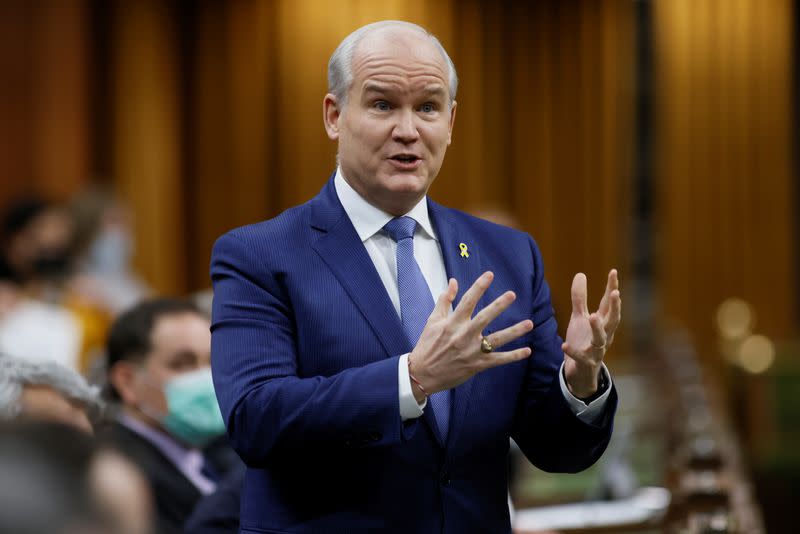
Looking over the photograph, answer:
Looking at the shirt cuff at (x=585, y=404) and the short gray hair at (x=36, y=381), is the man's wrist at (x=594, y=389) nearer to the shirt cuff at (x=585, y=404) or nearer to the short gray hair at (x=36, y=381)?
the shirt cuff at (x=585, y=404)

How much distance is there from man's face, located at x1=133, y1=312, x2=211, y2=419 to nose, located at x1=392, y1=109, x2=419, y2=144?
1.82 m

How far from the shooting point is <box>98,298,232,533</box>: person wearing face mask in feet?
12.1

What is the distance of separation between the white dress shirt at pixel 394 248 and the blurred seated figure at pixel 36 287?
259 centimetres

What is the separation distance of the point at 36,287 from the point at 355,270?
14.6 ft

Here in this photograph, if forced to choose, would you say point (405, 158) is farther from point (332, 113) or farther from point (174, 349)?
point (174, 349)

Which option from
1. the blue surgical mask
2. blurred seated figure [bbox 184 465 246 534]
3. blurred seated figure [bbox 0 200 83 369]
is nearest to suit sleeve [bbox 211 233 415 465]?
blurred seated figure [bbox 184 465 246 534]

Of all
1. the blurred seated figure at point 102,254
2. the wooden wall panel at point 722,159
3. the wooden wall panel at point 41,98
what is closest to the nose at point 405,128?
the blurred seated figure at point 102,254

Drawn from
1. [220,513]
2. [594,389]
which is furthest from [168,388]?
[594,389]

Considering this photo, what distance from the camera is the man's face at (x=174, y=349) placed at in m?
3.88

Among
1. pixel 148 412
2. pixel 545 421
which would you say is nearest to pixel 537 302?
pixel 545 421

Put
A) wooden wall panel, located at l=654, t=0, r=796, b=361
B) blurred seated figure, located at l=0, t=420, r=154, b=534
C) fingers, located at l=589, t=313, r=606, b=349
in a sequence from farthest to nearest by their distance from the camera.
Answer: wooden wall panel, located at l=654, t=0, r=796, b=361
fingers, located at l=589, t=313, r=606, b=349
blurred seated figure, located at l=0, t=420, r=154, b=534

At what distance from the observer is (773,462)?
11.2 meters

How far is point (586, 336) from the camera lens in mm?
2148

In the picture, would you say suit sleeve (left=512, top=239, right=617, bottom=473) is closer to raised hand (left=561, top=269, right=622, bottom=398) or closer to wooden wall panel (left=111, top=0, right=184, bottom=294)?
raised hand (left=561, top=269, right=622, bottom=398)
